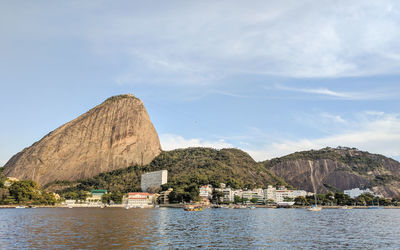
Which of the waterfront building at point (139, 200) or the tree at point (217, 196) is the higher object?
the tree at point (217, 196)

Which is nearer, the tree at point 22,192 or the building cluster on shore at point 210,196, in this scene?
the tree at point 22,192

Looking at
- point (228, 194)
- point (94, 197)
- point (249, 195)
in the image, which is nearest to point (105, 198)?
point (94, 197)

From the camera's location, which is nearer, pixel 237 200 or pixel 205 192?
pixel 237 200

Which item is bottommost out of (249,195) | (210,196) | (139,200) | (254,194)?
(139,200)

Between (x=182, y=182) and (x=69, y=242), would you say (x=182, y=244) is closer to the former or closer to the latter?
(x=69, y=242)

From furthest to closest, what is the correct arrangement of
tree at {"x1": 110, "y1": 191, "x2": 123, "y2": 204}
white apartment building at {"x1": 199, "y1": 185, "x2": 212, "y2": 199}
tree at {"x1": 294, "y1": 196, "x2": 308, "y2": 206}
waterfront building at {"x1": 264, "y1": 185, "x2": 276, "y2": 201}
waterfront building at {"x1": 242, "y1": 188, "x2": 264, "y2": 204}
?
waterfront building at {"x1": 264, "y1": 185, "x2": 276, "y2": 201} < waterfront building at {"x1": 242, "y1": 188, "x2": 264, "y2": 204} < tree at {"x1": 110, "y1": 191, "x2": 123, "y2": 204} < white apartment building at {"x1": 199, "y1": 185, "x2": 212, "y2": 199} < tree at {"x1": 294, "y1": 196, "x2": 308, "y2": 206}

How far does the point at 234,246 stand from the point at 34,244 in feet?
64.9

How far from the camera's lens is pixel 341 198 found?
174500mm

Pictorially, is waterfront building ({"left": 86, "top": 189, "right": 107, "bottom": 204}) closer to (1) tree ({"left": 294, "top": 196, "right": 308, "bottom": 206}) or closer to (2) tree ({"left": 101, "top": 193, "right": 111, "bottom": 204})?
(2) tree ({"left": 101, "top": 193, "right": 111, "bottom": 204})

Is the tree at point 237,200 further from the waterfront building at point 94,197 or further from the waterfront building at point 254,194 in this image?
the waterfront building at point 94,197

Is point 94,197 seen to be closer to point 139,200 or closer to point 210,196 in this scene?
point 139,200

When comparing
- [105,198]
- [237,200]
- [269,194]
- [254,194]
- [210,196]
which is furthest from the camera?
[269,194]

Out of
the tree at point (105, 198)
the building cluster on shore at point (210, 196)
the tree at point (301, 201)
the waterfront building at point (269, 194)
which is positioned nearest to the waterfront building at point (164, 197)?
the building cluster on shore at point (210, 196)

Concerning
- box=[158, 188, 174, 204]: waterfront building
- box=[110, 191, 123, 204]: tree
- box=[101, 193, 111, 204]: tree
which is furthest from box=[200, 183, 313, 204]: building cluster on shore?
box=[101, 193, 111, 204]: tree
